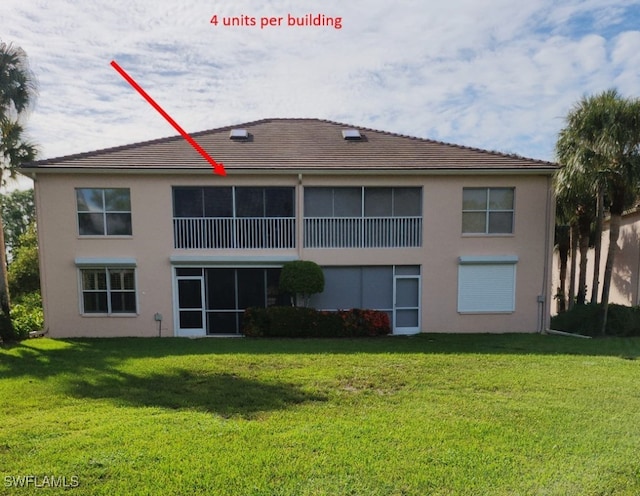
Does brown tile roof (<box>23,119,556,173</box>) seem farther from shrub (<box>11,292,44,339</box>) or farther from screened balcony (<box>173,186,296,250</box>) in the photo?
shrub (<box>11,292,44,339</box>)

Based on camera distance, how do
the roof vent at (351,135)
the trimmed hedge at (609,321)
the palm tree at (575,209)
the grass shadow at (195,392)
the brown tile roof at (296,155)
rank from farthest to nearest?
the roof vent at (351,135) → the palm tree at (575,209) → the trimmed hedge at (609,321) → the brown tile roof at (296,155) → the grass shadow at (195,392)

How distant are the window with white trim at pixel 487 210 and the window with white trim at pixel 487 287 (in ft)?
4.10

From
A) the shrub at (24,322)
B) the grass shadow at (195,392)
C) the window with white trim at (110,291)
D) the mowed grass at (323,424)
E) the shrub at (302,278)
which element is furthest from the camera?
the window with white trim at (110,291)

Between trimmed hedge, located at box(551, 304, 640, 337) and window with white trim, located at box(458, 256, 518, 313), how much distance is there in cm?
265

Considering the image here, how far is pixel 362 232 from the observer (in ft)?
42.1

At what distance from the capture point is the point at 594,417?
16.6 ft

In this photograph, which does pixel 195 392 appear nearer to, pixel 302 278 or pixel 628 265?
pixel 302 278

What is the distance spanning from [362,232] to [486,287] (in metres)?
4.80

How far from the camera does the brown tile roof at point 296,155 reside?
479 inches

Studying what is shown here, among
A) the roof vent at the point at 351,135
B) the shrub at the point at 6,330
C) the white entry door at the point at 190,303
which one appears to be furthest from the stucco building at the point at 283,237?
the roof vent at the point at 351,135

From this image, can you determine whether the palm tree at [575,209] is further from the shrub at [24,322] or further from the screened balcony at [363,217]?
the shrub at [24,322]

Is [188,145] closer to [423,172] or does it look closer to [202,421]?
[423,172]

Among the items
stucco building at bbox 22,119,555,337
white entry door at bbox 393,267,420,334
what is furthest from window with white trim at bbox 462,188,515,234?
white entry door at bbox 393,267,420,334

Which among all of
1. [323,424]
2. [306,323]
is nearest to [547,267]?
[306,323]
